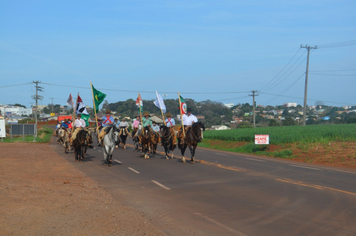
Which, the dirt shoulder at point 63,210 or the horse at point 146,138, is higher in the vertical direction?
the horse at point 146,138

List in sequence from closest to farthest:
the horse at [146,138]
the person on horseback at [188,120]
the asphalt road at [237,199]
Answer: the asphalt road at [237,199], the person on horseback at [188,120], the horse at [146,138]

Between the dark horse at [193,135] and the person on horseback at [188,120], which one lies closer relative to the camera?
the dark horse at [193,135]

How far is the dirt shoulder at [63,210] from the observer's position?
7.26m

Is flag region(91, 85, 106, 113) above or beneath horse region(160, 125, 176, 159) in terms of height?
above

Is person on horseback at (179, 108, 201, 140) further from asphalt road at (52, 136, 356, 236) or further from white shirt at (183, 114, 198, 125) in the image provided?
asphalt road at (52, 136, 356, 236)

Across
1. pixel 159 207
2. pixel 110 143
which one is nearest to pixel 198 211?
pixel 159 207

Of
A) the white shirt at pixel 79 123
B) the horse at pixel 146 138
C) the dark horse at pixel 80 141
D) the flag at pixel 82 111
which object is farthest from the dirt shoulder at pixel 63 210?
the flag at pixel 82 111

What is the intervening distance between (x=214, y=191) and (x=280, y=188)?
6.69 feet

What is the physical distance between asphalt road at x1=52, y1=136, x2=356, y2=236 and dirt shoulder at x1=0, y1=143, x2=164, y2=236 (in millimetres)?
495

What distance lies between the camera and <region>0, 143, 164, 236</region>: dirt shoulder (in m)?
7.26

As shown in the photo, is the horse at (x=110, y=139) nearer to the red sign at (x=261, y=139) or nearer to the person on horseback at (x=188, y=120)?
the person on horseback at (x=188, y=120)

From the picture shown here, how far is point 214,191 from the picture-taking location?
1127 cm

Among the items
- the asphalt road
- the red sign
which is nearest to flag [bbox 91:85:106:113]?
the asphalt road

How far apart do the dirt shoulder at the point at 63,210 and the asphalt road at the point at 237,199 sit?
19.5 inches
